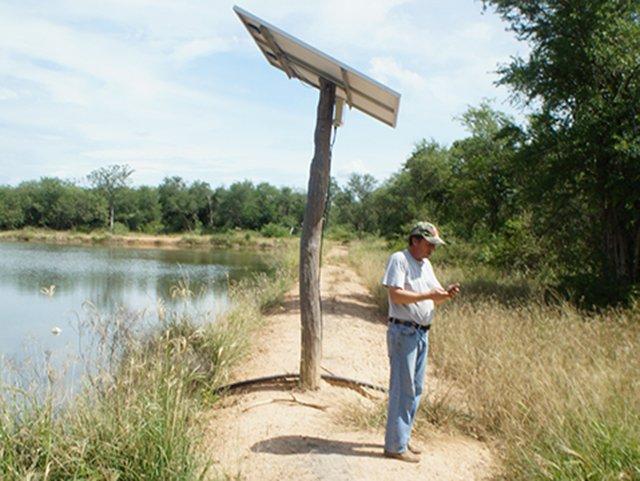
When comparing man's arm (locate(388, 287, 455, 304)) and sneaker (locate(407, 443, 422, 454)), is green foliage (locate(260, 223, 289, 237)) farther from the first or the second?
man's arm (locate(388, 287, 455, 304))

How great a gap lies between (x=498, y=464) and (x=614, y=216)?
10.5 meters

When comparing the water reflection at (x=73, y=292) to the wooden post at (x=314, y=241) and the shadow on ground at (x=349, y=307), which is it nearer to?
the wooden post at (x=314, y=241)

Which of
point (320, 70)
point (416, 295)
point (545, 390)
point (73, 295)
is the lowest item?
point (73, 295)

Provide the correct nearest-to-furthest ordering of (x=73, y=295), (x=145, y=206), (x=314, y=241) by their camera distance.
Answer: (x=314, y=241)
(x=73, y=295)
(x=145, y=206)

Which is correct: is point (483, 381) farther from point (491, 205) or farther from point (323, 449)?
Result: point (491, 205)

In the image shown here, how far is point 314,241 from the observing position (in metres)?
6.95

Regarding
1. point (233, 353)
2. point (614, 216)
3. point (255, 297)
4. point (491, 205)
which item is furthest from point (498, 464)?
point (491, 205)

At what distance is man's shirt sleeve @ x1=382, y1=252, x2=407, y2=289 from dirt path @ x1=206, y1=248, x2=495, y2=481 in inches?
56.7

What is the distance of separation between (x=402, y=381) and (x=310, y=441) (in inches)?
43.2

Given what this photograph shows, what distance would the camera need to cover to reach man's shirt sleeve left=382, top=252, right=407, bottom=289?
16.0 feet

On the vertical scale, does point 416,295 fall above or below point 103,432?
above

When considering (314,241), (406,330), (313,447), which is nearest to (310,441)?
(313,447)

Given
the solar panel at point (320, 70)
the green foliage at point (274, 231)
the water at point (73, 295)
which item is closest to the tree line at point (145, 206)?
the green foliage at point (274, 231)

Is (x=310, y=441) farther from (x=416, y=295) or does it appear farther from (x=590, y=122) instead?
(x=590, y=122)
